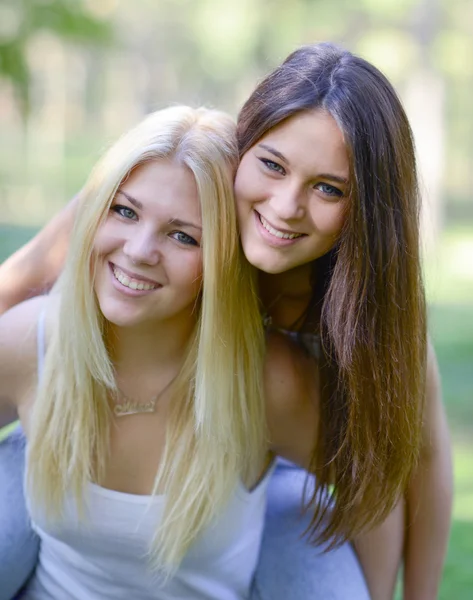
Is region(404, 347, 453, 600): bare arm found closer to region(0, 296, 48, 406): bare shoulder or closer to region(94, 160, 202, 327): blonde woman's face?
region(94, 160, 202, 327): blonde woman's face

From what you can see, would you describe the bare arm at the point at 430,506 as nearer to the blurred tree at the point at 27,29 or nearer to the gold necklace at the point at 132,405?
the gold necklace at the point at 132,405

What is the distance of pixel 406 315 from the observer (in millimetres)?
2662

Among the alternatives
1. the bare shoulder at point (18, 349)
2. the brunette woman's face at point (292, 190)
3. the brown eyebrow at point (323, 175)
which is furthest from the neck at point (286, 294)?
the bare shoulder at point (18, 349)

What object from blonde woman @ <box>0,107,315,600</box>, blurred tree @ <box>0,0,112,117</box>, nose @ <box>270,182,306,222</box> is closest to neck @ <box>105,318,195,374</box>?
blonde woman @ <box>0,107,315,600</box>

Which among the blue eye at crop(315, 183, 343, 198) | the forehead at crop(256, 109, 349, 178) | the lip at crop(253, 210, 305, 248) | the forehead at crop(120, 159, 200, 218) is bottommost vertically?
the lip at crop(253, 210, 305, 248)

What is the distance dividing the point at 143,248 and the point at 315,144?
0.51 metres

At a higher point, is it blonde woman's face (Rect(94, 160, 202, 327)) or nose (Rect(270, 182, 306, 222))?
nose (Rect(270, 182, 306, 222))

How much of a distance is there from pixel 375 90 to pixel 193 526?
127 cm

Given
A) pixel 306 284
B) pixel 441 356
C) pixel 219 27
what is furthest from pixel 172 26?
pixel 306 284

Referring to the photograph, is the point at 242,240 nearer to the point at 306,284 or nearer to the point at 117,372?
the point at 306,284

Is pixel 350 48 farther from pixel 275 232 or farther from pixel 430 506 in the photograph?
pixel 275 232

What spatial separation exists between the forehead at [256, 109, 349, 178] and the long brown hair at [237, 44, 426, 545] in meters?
0.03

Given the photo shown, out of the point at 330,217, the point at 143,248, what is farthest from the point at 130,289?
the point at 330,217

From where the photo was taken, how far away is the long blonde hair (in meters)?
2.63
